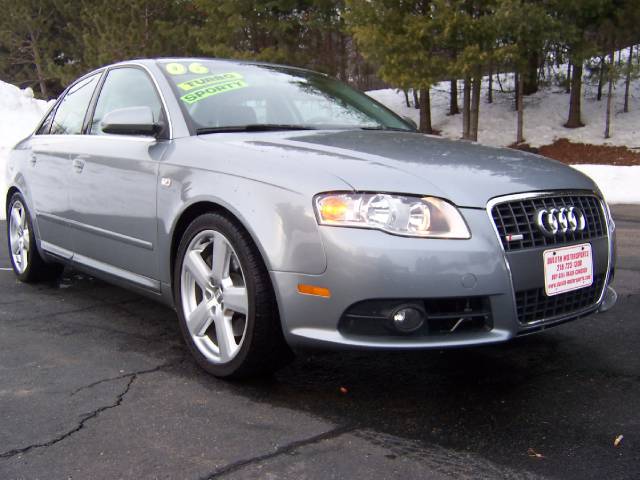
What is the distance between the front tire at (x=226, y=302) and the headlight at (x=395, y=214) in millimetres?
435

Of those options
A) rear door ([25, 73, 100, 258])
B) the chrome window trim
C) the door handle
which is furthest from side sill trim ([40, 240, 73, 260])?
the chrome window trim

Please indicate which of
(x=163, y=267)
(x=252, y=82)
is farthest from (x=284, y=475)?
(x=252, y=82)

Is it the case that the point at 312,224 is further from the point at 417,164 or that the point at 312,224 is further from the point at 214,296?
the point at 214,296

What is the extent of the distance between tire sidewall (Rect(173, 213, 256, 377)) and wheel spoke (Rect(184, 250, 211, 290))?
0.05 meters

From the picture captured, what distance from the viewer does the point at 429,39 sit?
1667cm

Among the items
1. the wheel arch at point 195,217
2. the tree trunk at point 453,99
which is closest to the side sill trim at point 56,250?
the wheel arch at point 195,217

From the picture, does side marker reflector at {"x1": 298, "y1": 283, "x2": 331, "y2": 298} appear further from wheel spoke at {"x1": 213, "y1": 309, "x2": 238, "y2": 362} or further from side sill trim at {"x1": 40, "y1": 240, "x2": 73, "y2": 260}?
side sill trim at {"x1": 40, "y1": 240, "x2": 73, "y2": 260}

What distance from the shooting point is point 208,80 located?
3857mm

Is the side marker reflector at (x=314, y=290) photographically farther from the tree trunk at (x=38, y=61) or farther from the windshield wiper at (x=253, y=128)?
the tree trunk at (x=38, y=61)

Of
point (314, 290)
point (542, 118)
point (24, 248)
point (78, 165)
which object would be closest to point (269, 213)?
point (314, 290)

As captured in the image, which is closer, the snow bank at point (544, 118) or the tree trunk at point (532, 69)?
the tree trunk at point (532, 69)

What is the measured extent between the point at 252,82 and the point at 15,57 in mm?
31605

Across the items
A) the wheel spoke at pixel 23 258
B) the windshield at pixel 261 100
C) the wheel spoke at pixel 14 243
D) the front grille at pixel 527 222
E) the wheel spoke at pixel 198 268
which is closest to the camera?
the front grille at pixel 527 222

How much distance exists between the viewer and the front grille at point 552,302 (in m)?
2.78
